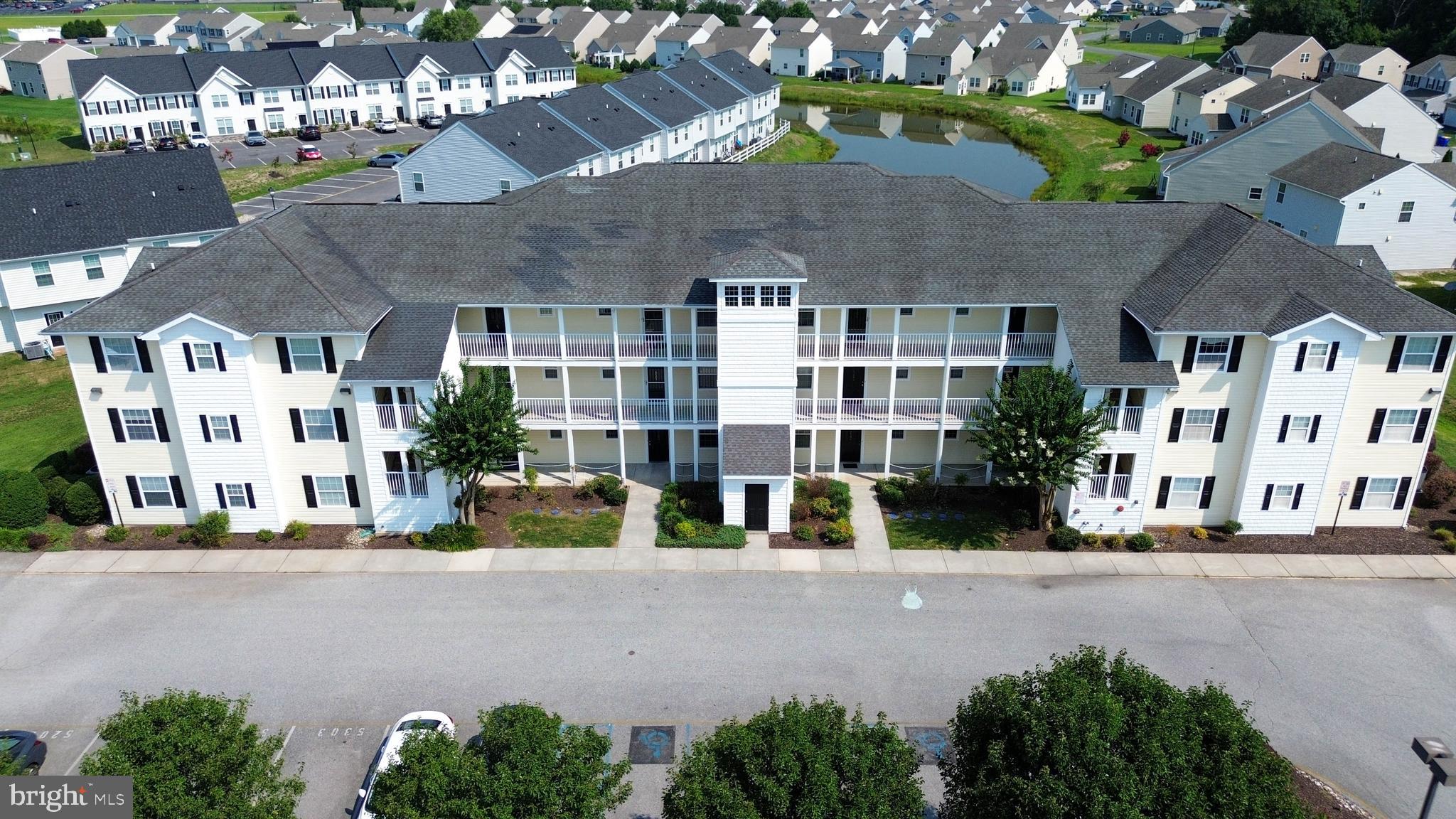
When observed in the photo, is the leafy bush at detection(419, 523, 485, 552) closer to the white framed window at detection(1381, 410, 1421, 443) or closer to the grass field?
the white framed window at detection(1381, 410, 1421, 443)

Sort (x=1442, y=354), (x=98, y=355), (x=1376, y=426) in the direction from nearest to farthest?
(x=1442, y=354)
(x=98, y=355)
(x=1376, y=426)

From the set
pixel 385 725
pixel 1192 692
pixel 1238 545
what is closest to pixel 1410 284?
pixel 1238 545

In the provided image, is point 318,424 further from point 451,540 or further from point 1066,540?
point 1066,540

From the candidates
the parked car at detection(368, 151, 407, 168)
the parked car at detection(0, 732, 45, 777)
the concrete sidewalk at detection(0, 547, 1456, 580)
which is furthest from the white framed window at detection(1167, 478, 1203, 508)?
the parked car at detection(368, 151, 407, 168)

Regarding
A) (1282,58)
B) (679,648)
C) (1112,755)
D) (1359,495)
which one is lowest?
(679,648)

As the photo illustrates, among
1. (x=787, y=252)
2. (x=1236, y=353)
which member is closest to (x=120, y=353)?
(x=787, y=252)

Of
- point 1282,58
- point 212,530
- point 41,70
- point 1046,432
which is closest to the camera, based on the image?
point 1046,432
